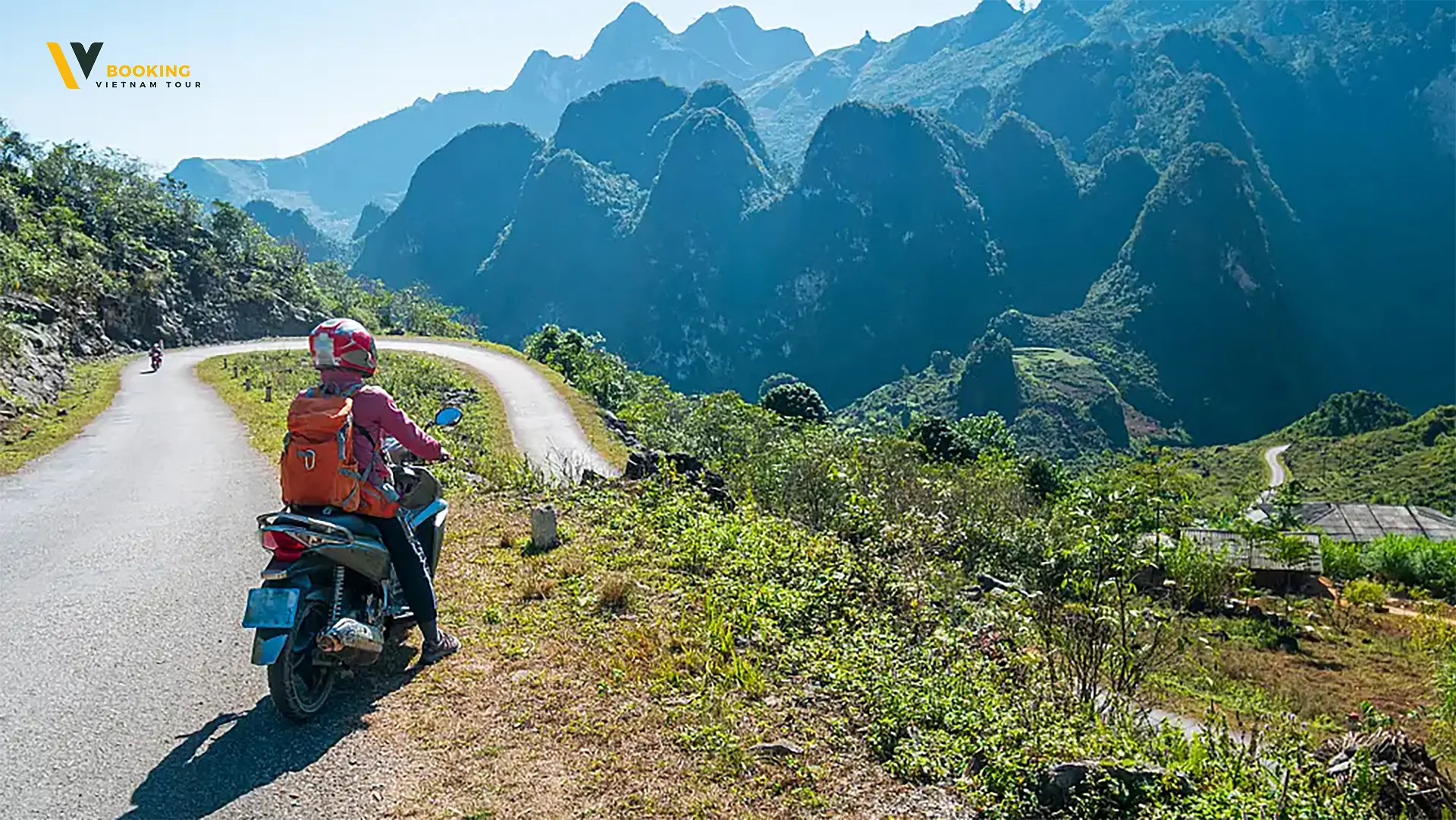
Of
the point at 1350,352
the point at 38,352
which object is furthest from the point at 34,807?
the point at 1350,352

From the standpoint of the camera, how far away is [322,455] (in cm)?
386

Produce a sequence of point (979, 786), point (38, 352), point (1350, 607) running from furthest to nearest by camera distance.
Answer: point (38, 352)
point (1350, 607)
point (979, 786)

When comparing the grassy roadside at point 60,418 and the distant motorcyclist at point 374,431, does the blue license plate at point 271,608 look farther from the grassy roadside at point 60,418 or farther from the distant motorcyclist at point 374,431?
the grassy roadside at point 60,418

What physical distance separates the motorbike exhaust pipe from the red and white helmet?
1163 mm

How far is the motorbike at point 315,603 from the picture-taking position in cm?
371

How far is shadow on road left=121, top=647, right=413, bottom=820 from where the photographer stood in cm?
333

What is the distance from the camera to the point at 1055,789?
3467mm

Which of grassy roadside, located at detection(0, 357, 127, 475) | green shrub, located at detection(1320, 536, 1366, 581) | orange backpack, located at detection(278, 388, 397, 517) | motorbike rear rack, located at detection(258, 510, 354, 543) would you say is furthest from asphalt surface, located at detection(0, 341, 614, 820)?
green shrub, located at detection(1320, 536, 1366, 581)

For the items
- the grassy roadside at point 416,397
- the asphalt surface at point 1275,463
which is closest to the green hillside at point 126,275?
the grassy roadside at point 416,397

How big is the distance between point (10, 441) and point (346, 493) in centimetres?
1206

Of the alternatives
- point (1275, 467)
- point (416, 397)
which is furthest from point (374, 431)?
point (1275, 467)

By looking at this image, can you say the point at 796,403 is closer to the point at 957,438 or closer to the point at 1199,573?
the point at 957,438

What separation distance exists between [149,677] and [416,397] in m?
15.4

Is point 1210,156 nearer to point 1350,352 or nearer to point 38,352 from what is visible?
point 1350,352
